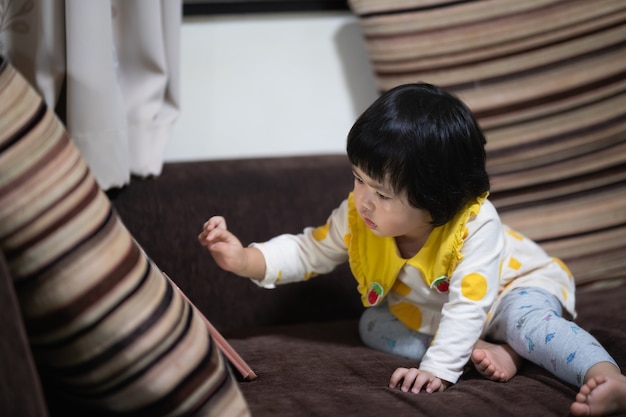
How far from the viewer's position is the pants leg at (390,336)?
141cm

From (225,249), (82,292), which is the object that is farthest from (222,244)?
(82,292)

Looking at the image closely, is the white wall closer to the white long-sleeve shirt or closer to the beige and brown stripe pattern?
the beige and brown stripe pattern

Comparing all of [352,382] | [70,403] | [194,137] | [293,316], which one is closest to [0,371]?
[70,403]

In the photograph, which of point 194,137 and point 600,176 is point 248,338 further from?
point 600,176

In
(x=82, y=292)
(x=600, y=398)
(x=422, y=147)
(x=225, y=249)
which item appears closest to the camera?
(x=82, y=292)

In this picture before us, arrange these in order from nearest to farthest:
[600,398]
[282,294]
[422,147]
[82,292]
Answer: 1. [82,292]
2. [600,398]
3. [422,147]
4. [282,294]

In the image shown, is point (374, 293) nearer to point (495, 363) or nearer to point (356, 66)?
point (495, 363)

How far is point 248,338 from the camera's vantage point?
59.0 inches

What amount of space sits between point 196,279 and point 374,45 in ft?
2.11

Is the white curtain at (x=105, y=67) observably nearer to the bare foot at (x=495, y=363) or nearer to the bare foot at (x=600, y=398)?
the bare foot at (x=495, y=363)

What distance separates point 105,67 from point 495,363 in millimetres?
854

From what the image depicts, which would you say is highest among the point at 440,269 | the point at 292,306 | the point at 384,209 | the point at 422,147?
the point at 422,147

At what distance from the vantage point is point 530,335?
1289 millimetres

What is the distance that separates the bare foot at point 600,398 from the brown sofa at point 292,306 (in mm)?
39
